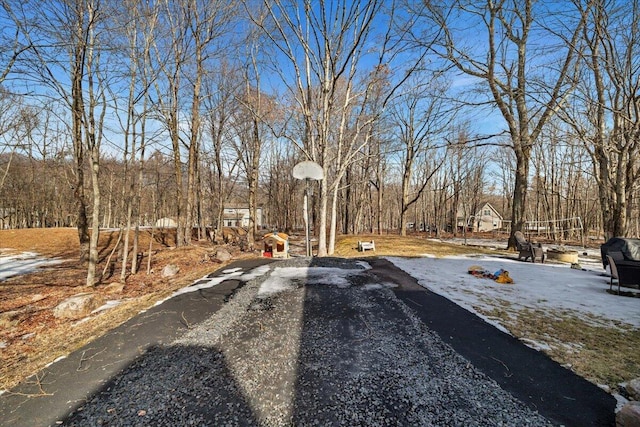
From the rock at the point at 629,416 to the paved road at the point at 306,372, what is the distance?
180 mm

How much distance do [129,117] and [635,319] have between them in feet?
43.4

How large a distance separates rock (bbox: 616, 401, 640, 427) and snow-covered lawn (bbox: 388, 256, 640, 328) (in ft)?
6.65

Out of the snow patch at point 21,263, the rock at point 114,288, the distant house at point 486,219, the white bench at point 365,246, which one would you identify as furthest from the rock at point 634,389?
the distant house at point 486,219

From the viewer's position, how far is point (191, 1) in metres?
12.0

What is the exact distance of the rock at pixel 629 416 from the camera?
1.93 metres

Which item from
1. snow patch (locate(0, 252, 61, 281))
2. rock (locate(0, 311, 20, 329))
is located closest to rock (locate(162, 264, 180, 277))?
rock (locate(0, 311, 20, 329))

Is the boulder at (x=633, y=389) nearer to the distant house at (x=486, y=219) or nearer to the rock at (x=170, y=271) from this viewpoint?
the rock at (x=170, y=271)

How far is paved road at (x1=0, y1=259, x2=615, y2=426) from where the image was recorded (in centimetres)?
228

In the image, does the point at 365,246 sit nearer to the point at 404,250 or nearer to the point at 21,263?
the point at 404,250

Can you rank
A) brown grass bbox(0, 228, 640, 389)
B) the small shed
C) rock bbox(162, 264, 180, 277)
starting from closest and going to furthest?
brown grass bbox(0, 228, 640, 389) < rock bbox(162, 264, 180, 277) < the small shed

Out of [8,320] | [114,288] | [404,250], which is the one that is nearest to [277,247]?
[114,288]

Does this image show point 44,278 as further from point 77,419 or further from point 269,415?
point 269,415

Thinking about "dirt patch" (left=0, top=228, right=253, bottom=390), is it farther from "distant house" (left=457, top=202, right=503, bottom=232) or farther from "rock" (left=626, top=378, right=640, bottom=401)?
"distant house" (left=457, top=202, right=503, bottom=232)

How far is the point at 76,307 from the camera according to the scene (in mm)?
5746
